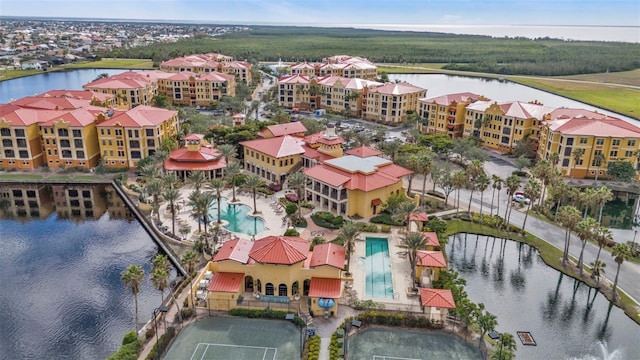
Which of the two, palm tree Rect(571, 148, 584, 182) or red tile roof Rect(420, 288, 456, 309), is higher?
palm tree Rect(571, 148, 584, 182)

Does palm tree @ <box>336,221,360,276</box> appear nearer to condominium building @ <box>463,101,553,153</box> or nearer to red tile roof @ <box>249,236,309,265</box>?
red tile roof @ <box>249,236,309,265</box>

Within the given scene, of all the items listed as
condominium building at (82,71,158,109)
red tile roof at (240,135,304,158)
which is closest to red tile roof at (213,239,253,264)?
red tile roof at (240,135,304,158)

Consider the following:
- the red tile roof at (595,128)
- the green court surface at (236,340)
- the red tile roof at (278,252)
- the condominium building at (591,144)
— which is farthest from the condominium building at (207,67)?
the green court surface at (236,340)

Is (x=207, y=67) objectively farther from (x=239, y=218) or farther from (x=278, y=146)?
(x=239, y=218)

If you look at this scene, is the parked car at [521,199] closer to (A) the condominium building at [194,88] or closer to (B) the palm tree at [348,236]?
(B) the palm tree at [348,236]

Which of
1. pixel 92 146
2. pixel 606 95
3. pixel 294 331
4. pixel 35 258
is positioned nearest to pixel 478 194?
pixel 294 331

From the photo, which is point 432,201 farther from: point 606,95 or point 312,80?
point 606,95

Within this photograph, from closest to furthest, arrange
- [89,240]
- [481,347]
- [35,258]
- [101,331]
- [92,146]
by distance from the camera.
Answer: [481,347] < [101,331] < [35,258] < [89,240] < [92,146]
